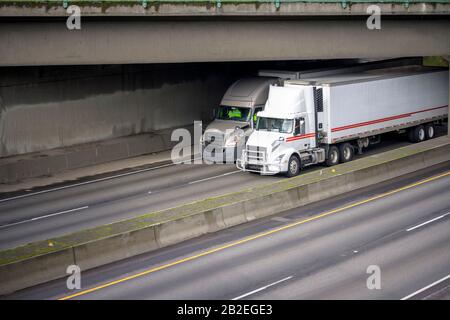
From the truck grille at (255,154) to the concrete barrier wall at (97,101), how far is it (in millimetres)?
8869

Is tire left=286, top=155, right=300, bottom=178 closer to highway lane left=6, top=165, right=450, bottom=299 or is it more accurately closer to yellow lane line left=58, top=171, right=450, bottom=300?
yellow lane line left=58, top=171, right=450, bottom=300

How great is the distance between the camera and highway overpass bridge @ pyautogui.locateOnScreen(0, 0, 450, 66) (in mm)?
31312

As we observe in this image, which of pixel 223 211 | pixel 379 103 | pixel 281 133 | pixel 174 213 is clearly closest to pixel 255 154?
pixel 281 133

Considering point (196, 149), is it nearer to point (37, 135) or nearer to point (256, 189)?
point (37, 135)

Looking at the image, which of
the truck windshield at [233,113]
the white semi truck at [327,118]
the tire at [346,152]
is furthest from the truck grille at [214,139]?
the tire at [346,152]

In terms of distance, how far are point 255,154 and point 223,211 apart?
26.1ft

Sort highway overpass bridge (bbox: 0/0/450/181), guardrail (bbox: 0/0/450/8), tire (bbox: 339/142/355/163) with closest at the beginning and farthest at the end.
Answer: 1. guardrail (bbox: 0/0/450/8)
2. highway overpass bridge (bbox: 0/0/450/181)
3. tire (bbox: 339/142/355/163)

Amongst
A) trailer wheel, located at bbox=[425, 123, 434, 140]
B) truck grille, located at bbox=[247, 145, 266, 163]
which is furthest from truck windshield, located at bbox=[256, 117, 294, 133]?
trailer wheel, located at bbox=[425, 123, 434, 140]

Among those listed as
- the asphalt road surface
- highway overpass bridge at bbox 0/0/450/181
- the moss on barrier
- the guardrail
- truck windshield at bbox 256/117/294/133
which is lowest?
the asphalt road surface

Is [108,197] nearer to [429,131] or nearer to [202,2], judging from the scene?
[202,2]

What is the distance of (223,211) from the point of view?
26.5 meters

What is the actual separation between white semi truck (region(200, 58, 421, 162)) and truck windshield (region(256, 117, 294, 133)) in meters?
1.92

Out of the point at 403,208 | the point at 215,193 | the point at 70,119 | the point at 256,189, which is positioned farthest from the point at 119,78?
the point at 403,208

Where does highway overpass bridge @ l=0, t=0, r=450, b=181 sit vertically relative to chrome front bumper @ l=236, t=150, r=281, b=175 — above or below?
above
